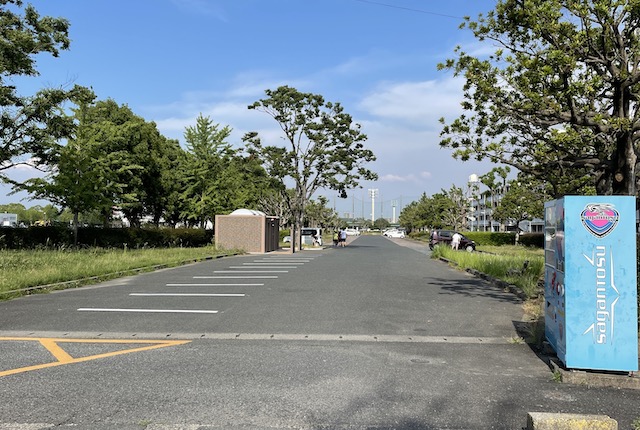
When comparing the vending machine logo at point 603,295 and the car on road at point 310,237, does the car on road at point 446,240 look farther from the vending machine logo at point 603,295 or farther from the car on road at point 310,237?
the vending machine logo at point 603,295

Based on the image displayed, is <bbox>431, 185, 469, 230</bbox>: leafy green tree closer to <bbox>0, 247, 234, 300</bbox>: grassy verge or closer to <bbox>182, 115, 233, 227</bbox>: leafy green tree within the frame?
<bbox>182, 115, 233, 227</bbox>: leafy green tree

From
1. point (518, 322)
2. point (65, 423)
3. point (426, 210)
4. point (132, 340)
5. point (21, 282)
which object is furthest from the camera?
point (426, 210)

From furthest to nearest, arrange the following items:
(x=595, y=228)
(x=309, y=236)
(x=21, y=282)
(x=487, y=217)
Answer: (x=487, y=217), (x=309, y=236), (x=21, y=282), (x=595, y=228)

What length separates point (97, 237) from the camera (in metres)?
29.6

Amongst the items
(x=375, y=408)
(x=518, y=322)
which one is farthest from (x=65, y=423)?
(x=518, y=322)

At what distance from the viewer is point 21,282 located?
12266mm

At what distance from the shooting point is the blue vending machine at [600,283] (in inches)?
201

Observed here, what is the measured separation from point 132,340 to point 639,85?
32.3ft

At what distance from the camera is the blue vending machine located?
16.7 ft

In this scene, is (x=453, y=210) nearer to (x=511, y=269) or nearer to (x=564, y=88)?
(x=511, y=269)

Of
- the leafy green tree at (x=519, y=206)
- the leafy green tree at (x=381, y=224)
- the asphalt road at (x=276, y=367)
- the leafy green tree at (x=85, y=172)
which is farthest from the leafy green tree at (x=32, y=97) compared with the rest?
the leafy green tree at (x=381, y=224)

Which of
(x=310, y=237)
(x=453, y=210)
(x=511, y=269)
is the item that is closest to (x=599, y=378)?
(x=511, y=269)

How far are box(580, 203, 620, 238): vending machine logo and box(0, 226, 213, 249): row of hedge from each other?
72.3ft

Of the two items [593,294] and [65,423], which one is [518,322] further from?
[65,423]
